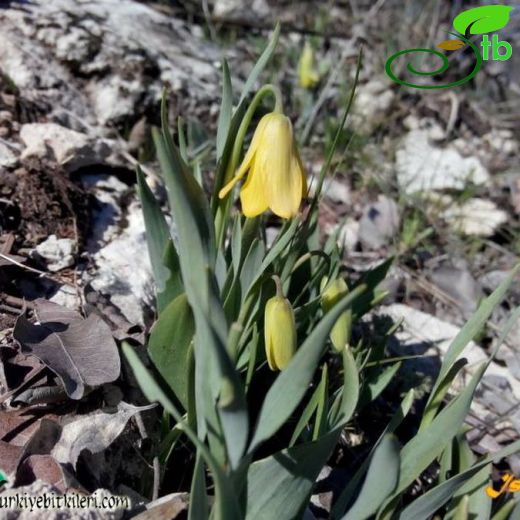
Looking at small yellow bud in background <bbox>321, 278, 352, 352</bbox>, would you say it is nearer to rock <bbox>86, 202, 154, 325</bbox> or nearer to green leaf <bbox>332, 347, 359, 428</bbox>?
green leaf <bbox>332, 347, 359, 428</bbox>

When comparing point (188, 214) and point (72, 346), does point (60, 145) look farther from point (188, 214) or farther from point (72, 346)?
point (188, 214)

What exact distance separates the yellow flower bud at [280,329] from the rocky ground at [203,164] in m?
0.37

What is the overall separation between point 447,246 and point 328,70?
1302 mm

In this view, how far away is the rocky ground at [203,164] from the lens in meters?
1.40

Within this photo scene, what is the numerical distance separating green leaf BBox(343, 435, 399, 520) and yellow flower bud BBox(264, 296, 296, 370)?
0.24m

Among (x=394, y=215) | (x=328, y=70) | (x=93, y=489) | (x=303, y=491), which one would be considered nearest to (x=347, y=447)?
(x=303, y=491)

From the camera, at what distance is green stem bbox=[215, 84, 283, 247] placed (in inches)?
48.6

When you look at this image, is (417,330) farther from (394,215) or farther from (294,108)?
(294,108)

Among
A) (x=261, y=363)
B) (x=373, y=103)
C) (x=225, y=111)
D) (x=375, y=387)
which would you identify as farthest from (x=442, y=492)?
(x=373, y=103)

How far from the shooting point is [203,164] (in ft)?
8.41

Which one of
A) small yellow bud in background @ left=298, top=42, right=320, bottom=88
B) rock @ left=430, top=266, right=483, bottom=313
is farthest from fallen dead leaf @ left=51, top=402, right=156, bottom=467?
small yellow bud in background @ left=298, top=42, right=320, bottom=88

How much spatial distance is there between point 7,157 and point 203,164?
832 millimetres

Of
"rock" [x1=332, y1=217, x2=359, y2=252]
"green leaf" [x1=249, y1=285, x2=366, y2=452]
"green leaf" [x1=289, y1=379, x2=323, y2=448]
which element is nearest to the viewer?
"green leaf" [x1=249, y1=285, x2=366, y2=452]

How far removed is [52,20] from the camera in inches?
102
